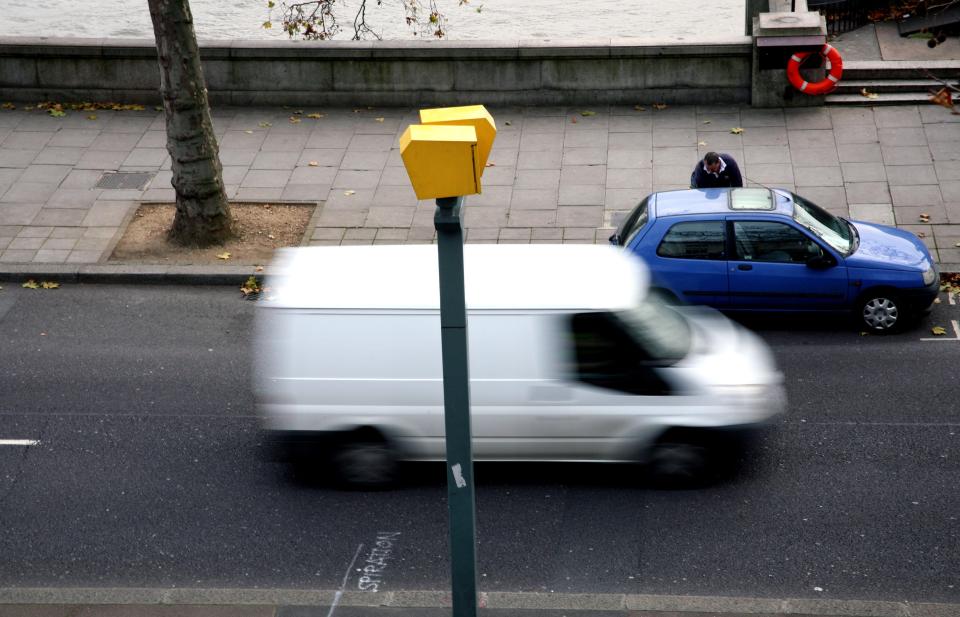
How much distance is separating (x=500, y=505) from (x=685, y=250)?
13.4 ft

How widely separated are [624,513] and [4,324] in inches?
304

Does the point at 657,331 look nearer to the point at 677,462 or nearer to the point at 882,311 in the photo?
the point at 677,462

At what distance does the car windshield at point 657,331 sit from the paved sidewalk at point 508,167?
16.6ft

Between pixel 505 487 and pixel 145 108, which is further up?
pixel 145 108

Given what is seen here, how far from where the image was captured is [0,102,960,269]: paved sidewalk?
1503 centimetres

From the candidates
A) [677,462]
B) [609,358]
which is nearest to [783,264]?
[677,462]

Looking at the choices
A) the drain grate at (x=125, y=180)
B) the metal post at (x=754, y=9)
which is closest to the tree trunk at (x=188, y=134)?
the drain grate at (x=125, y=180)

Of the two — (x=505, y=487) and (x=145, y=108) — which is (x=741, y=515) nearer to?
(x=505, y=487)

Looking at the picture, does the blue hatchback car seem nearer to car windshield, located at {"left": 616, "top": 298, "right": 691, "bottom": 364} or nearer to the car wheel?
the car wheel

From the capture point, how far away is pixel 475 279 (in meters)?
9.34

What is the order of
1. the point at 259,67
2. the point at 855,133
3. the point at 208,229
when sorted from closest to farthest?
1. the point at 208,229
2. the point at 855,133
3. the point at 259,67

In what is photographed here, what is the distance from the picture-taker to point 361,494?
31.5ft

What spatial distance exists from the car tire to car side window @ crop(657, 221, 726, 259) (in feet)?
5.19

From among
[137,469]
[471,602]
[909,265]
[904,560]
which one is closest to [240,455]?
[137,469]
